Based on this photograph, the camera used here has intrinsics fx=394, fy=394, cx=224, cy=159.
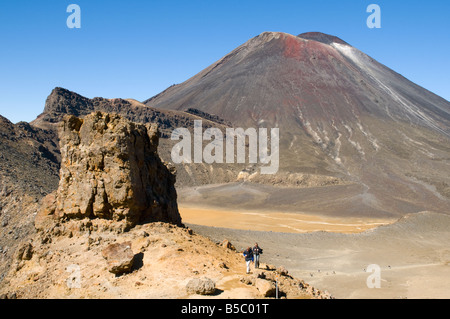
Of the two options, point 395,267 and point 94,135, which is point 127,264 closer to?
point 94,135

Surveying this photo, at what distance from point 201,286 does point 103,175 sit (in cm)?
462

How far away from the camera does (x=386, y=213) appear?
44.4 m

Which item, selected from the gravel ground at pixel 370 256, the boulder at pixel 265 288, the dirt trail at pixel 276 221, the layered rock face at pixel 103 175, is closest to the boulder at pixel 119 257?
the layered rock face at pixel 103 175

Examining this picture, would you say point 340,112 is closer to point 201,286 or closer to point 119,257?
point 119,257

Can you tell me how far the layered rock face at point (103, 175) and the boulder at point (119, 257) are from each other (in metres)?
1.26

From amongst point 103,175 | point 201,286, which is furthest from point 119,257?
point 103,175

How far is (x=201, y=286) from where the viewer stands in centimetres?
A: 819

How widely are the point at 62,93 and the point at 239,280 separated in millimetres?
71520

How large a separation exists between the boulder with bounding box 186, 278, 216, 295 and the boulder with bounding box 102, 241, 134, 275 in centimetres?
160

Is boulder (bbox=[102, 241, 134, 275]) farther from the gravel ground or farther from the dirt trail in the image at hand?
the dirt trail

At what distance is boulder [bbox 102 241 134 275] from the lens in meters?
8.99

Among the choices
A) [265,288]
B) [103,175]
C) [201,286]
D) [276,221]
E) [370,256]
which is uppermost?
[103,175]

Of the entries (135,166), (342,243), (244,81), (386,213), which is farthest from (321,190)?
(244,81)

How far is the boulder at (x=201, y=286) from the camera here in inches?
321
